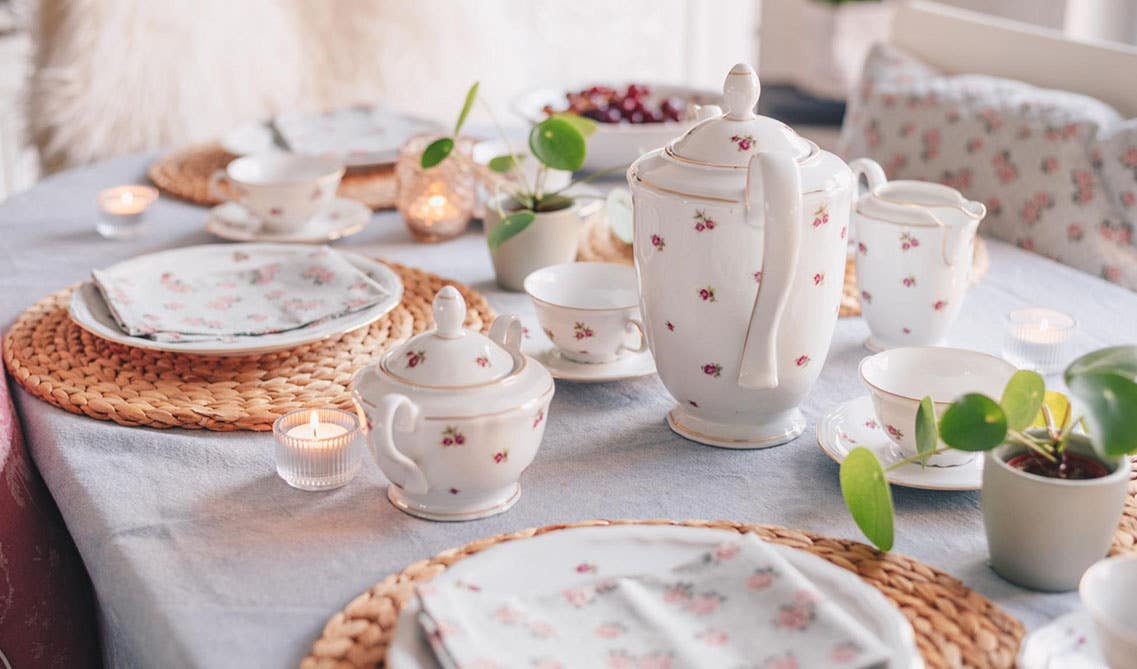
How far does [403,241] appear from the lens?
4.90ft

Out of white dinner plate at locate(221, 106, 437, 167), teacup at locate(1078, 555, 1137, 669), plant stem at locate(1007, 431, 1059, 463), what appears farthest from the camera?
white dinner plate at locate(221, 106, 437, 167)

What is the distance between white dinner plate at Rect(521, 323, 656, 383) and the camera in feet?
3.39

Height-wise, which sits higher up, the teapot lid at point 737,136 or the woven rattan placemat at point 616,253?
the teapot lid at point 737,136

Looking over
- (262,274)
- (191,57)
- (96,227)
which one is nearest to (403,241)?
(262,274)

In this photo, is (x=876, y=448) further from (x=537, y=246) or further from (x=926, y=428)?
(x=537, y=246)

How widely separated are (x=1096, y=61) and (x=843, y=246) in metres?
0.96

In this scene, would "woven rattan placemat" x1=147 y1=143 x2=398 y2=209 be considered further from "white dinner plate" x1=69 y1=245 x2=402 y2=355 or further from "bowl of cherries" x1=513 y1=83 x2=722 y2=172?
"white dinner plate" x1=69 y1=245 x2=402 y2=355

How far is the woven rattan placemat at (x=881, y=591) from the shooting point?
0.65m

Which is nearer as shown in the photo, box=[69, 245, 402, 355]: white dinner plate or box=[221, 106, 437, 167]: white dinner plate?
box=[69, 245, 402, 355]: white dinner plate

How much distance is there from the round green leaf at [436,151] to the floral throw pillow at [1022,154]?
0.77 meters

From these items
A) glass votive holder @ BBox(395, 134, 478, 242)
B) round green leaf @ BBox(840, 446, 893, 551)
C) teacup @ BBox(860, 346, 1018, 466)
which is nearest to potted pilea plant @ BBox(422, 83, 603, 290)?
glass votive holder @ BBox(395, 134, 478, 242)

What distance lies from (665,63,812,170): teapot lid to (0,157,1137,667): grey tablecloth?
24cm

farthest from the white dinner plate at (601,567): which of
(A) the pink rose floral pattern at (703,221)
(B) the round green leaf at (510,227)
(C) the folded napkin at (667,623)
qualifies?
(B) the round green leaf at (510,227)

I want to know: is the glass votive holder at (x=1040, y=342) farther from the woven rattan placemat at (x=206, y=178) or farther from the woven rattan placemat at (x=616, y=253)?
the woven rattan placemat at (x=206, y=178)
